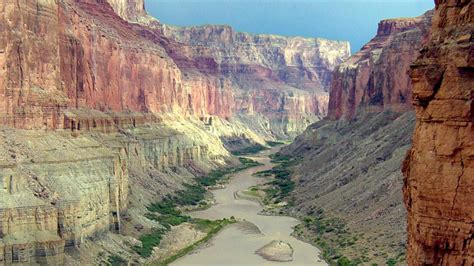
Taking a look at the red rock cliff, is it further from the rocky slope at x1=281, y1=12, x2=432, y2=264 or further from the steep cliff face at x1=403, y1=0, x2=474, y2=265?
the steep cliff face at x1=403, y1=0, x2=474, y2=265

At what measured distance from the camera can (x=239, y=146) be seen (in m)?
178

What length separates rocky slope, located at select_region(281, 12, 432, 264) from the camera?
5062 centimetres

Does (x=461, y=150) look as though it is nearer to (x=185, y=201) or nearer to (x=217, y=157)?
(x=185, y=201)

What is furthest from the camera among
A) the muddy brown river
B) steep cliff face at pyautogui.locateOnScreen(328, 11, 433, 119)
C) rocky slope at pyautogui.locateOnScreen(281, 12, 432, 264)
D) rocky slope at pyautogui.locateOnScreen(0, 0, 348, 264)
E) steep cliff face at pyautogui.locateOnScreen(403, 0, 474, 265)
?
steep cliff face at pyautogui.locateOnScreen(328, 11, 433, 119)

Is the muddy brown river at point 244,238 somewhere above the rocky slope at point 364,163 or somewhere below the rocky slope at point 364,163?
below

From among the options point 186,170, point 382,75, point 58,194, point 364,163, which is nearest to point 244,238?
point 58,194

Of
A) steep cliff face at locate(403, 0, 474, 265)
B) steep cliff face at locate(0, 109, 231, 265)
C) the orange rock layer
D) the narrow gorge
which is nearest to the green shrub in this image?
the narrow gorge

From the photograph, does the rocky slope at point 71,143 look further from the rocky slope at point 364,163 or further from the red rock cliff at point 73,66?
the rocky slope at point 364,163

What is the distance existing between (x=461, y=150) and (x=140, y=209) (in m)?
55.1

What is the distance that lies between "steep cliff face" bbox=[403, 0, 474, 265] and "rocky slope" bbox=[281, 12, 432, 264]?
2732 centimetres

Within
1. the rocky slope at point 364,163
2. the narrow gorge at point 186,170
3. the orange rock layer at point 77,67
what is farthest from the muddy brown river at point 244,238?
the orange rock layer at point 77,67

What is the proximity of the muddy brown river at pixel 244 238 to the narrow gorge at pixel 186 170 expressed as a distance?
0.88 ft

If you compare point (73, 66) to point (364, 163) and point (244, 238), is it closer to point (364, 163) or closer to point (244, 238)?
point (244, 238)

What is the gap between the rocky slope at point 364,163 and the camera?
50625 millimetres
